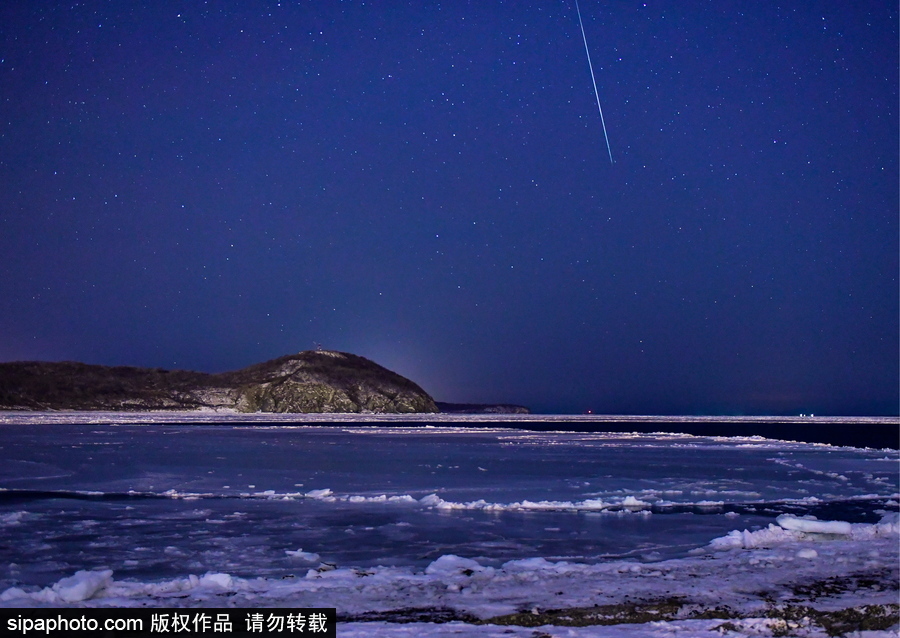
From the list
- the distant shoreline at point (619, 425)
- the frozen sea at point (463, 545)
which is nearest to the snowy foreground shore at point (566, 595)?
the frozen sea at point (463, 545)

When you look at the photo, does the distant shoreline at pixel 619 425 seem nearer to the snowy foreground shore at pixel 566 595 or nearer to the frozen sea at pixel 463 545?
the frozen sea at pixel 463 545

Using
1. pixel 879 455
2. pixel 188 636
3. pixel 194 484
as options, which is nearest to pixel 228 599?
pixel 188 636

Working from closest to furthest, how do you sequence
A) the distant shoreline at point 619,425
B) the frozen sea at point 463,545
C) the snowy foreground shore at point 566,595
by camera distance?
1. the snowy foreground shore at point 566,595
2. the frozen sea at point 463,545
3. the distant shoreline at point 619,425

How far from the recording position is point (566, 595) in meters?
7.74

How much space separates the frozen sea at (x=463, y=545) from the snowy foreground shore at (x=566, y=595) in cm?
3

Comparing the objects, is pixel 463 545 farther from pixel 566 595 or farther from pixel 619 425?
pixel 619 425

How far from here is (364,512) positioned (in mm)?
13805

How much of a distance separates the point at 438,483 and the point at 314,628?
482 inches

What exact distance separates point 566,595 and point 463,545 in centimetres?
318

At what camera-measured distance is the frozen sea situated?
24.1 ft

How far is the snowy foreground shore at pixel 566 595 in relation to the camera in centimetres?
667

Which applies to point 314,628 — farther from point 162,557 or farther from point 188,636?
point 162,557

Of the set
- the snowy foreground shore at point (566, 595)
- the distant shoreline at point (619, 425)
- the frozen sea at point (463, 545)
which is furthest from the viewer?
the distant shoreline at point (619, 425)

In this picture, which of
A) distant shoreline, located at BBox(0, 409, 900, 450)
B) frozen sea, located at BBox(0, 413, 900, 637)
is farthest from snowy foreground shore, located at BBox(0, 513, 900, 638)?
distant shoreline, located at BBox(0, 409, 900, 450)
